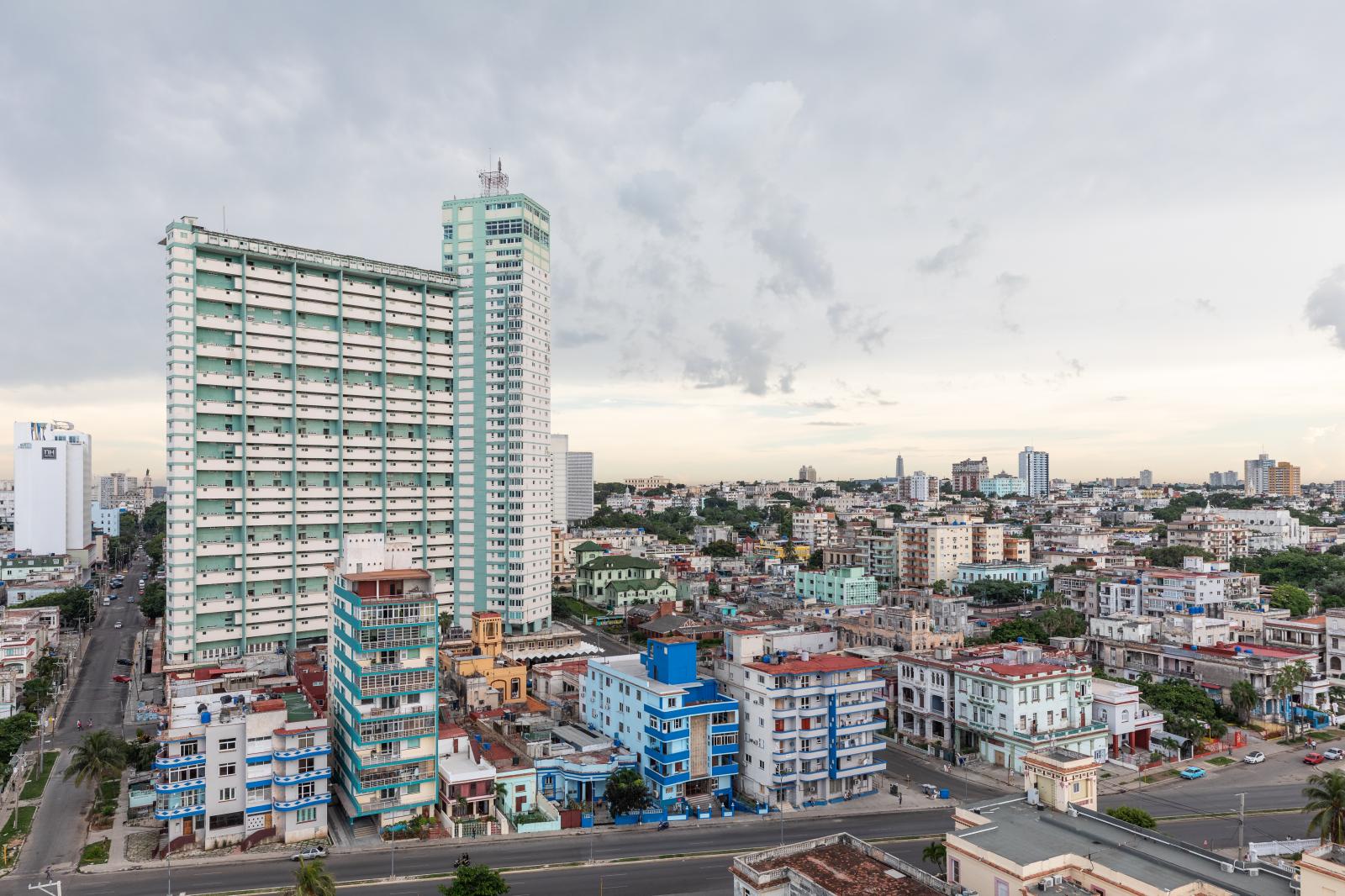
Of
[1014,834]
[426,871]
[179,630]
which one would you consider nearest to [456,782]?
[426,871]

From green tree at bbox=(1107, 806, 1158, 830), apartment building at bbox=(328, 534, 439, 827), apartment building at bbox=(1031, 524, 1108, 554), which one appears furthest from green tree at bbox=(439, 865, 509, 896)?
apartment building at bbox=(1031, 524, 1108, 554)

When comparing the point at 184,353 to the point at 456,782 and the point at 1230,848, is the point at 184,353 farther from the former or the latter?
the point at 1230,848

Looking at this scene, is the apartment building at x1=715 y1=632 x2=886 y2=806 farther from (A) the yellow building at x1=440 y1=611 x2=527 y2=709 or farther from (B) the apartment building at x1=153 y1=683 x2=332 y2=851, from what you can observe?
(A) the yellow building at x1=440 y1=611 x2=527 y2=709

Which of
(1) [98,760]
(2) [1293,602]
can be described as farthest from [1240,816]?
(2) [1293,602]

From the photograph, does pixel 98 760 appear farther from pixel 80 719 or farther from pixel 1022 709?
pixel 1022 709

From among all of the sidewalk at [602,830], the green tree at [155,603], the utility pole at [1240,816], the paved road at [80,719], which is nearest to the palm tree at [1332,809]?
the utility pole at [1240,816]
